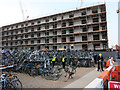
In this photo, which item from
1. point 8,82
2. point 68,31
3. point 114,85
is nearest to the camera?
point 114,85

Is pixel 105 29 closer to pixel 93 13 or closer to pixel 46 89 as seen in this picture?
pixel 93 13

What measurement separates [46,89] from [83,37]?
826 inches

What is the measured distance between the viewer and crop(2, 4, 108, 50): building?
2236 cm

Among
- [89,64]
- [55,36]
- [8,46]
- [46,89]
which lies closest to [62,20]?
[55,36]

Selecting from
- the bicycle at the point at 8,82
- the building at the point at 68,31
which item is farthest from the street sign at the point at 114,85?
the building at the point at 68,31

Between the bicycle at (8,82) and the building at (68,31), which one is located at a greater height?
the building at (68,31)

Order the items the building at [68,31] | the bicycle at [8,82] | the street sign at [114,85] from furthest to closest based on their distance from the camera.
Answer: the building at [68,31] → the bicycle at [8,82] → the street sign at [114,85]

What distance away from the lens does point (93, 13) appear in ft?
77.0

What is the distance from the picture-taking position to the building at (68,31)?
22359mm

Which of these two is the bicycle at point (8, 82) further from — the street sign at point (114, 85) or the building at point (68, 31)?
the building at point (68, 31)

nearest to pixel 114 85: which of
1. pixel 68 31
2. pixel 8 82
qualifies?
pixel 8 82

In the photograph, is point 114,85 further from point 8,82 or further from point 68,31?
point 68,31

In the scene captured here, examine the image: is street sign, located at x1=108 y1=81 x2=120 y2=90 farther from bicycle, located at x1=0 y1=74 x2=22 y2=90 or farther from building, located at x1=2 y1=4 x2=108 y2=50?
building, located at x1=2 y1=4 x2=108 y2=50

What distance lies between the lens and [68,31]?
85.2ft
